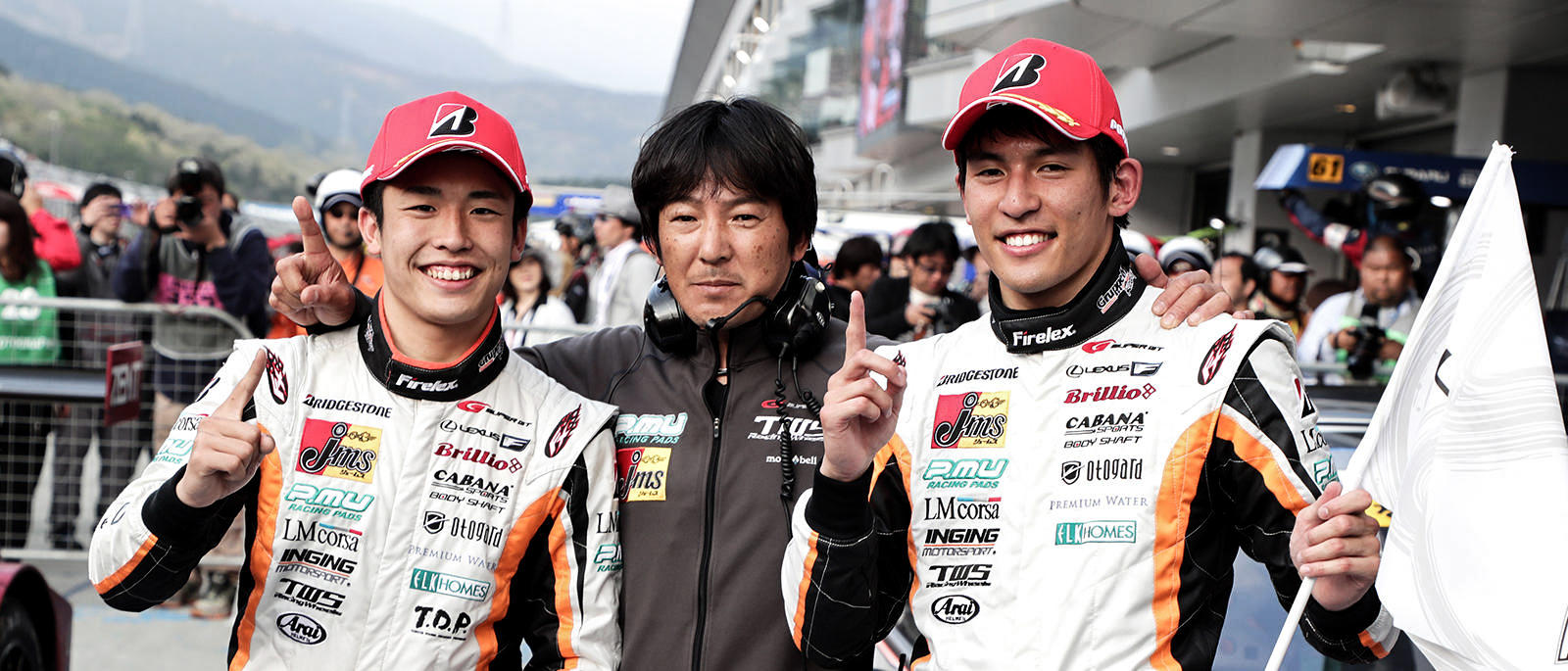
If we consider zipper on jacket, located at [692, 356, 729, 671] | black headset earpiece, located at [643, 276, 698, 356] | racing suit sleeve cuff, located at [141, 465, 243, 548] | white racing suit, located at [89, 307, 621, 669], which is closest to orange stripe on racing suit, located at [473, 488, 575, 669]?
white racing suit, located at [89, 307, 621, 669]

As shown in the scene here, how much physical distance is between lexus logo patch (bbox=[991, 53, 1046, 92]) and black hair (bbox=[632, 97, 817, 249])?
0.49m

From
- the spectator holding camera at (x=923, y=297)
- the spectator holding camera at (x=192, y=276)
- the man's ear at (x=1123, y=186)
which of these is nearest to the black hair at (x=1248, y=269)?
the spectator holding camera at (x=923, y=297)

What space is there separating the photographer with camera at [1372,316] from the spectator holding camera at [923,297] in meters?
1.78

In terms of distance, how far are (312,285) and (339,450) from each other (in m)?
0.30

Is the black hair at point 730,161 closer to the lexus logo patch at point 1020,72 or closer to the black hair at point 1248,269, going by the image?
the lexus logo patch at point 1020,72

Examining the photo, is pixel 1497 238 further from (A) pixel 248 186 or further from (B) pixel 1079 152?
(A) pixel 248 186

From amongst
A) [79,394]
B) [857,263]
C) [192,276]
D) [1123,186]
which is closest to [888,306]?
[857,263]

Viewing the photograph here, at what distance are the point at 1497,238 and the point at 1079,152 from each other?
603 mm

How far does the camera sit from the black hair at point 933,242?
6766 mm

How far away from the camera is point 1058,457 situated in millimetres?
1906

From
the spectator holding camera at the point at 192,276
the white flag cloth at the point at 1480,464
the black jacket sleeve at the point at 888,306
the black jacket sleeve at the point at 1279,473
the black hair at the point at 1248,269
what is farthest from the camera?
the black hair at the point at 1248,269

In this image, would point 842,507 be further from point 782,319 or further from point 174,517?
point 174,517

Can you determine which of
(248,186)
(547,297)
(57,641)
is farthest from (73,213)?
(248,186)

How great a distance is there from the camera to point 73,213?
20672 mm
